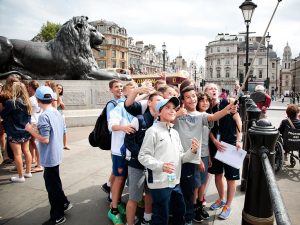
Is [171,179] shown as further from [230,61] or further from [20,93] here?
[230,61]

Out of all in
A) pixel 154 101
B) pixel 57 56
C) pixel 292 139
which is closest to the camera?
pixel 154 101

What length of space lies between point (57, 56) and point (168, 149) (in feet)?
28.9

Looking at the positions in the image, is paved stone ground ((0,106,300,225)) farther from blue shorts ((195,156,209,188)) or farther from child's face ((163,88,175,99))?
child's face ((163,88,175,99))

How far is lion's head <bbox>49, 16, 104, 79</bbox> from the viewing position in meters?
10.2

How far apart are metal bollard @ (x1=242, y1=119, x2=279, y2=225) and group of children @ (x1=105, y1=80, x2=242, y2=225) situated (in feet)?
2.12

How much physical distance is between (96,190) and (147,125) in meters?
1.98

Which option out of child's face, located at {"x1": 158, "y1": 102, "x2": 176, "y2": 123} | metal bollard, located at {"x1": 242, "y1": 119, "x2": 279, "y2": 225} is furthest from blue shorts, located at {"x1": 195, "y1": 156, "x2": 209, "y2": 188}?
metal bollard, located at {"x1": 242, "y1": 119, "x2": 279, "y2": 225}

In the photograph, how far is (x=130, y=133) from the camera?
2.91 meters

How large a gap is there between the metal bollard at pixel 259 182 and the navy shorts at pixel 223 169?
1429 millimetres

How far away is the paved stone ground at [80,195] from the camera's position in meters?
3.45

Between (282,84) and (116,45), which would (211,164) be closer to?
(116,45)

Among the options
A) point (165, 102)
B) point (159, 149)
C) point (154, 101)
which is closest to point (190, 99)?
point (154, 101)

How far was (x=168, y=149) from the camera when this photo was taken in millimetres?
2666

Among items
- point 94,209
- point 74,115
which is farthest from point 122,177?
point 74,115
